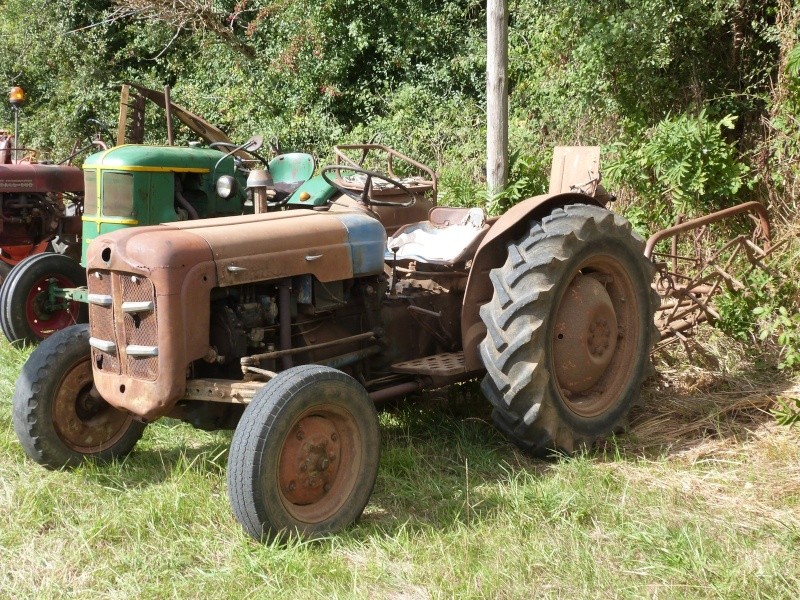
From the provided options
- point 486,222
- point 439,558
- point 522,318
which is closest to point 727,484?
point 522,318

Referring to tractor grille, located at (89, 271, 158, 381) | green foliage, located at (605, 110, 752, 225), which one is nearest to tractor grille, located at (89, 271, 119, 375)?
tractor grille, located at (89, 271, 158, 381)

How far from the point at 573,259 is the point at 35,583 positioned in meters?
2.51

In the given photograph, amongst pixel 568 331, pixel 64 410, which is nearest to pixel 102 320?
pixel 64 410

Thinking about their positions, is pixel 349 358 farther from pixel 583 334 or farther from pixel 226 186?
pixel 226 186

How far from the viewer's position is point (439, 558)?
10.3 ft

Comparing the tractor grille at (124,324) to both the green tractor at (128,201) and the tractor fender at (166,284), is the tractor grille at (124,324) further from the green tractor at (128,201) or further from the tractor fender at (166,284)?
the green tractor at (128,201)

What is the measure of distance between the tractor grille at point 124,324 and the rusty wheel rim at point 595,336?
1.73m

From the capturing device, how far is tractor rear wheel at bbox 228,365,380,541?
3121 mm

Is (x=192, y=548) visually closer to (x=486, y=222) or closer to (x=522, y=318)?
(x=522, y=318)

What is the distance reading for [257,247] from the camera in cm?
365

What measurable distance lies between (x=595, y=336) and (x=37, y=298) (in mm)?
4299

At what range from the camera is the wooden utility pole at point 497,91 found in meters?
7.19

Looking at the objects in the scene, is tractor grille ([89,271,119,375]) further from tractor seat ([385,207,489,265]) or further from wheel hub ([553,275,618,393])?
wheel hub ([553,275,618,393])

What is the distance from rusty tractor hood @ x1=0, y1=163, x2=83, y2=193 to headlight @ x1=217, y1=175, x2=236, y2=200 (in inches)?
91.9
